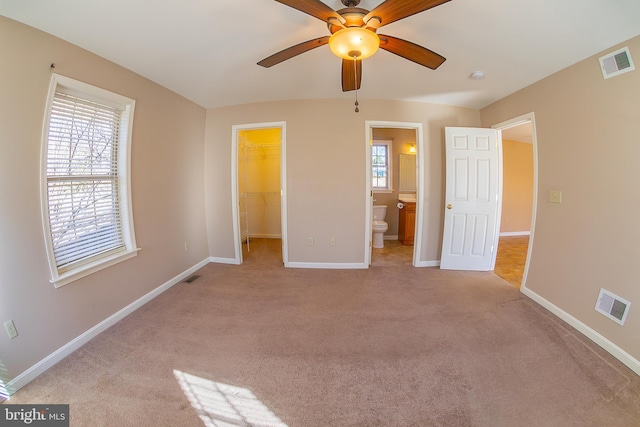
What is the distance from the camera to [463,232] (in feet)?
9.73

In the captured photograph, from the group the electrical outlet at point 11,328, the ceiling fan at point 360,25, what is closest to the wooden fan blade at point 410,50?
the ceiling fan at point 360,25

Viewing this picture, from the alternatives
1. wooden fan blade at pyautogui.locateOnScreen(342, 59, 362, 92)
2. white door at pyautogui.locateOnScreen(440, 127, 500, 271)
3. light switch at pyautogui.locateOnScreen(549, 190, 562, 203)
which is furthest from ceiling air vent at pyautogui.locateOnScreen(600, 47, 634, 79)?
wooden fan blade at pyautogui.locateOnScreen(342, 59, 362, 92)

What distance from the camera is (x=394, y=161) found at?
14.7 feet

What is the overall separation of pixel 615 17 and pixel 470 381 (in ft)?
8.28

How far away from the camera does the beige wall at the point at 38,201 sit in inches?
52.6

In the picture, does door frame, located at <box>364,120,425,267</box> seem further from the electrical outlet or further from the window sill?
the electrical outlet

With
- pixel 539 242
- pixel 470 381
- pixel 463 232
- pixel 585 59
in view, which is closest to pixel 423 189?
pixel 463 232

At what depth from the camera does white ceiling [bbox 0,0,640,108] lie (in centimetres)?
136

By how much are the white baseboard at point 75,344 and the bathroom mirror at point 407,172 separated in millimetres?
4247

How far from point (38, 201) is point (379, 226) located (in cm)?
381

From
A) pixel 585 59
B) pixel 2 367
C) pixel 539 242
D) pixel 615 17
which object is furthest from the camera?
pixel 539 242

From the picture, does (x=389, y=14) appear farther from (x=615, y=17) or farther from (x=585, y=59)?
(x=585, y=59)

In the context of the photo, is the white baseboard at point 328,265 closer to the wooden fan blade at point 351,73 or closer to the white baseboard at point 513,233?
the wooden fan blade at point 351,73

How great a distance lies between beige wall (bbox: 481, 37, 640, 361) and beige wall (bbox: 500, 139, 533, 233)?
310 centimetres
